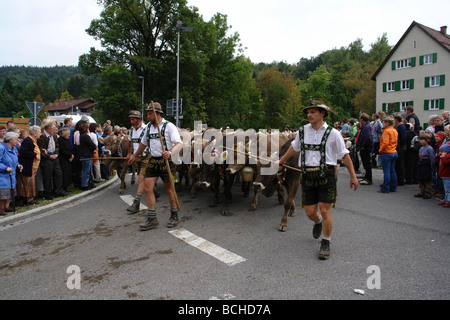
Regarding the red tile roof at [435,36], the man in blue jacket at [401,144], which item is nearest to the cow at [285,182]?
the man in blue jacket at [401,144]

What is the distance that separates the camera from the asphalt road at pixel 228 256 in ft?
11.8

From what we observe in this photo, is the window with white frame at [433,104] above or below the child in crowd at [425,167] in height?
above

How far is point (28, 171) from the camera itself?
26.8ft

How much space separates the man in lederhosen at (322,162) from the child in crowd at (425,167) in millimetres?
4869

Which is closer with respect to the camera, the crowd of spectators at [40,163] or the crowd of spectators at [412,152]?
the crowd of spectators at [40,163]

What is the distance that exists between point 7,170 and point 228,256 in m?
5.87

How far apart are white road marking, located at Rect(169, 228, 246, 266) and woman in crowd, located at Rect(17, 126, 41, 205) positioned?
4.78m

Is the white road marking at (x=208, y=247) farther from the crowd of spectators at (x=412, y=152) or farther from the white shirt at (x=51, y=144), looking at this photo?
the white shirt at (x=51, y=144)

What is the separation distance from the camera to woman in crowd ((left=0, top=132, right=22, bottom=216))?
7.21 metres

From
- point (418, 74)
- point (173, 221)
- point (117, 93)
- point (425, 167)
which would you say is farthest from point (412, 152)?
point (418, 74)

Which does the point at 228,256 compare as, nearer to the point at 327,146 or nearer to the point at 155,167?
the point at 327,146

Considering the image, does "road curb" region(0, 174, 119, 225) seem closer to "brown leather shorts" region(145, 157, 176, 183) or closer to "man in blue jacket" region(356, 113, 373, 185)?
"brown leather shorts" region(145, 157, 176, 183)

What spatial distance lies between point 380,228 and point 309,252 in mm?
1967
